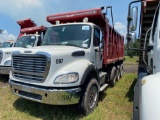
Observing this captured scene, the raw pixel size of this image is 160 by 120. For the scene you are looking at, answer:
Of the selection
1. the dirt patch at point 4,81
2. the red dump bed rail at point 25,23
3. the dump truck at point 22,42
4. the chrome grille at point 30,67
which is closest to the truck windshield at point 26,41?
the dump truck at point 22,42

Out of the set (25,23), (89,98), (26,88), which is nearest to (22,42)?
(25,23)

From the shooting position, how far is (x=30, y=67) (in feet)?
14.7

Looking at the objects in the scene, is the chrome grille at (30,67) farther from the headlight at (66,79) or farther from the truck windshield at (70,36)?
the truck windshield at (70,36)

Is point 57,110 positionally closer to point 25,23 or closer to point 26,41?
A: point 26,41

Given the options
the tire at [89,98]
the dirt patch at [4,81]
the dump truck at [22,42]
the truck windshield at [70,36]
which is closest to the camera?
the tire at [89,98]

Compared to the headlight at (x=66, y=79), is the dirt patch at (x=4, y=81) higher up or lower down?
lower down

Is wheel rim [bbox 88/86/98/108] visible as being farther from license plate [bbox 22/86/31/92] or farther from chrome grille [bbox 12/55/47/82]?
license plate [bbox 22/86/31/92]

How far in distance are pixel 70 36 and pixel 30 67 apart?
1.55 metres

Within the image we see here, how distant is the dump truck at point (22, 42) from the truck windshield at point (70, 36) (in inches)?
117

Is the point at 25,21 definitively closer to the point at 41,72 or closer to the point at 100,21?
the point at 100,21

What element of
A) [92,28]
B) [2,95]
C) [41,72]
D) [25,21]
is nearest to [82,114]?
[41,72]

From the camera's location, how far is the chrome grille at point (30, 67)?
14.0 ft

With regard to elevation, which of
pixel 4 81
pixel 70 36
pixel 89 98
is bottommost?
pixel 4 81

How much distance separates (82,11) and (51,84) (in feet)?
9.90
